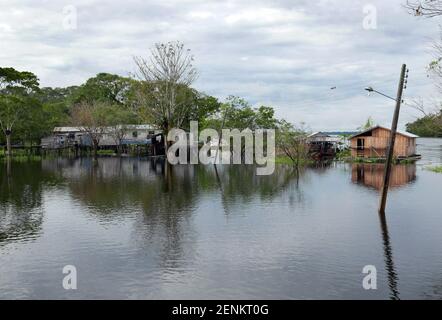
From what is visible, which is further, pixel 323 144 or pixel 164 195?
pixel 323 144

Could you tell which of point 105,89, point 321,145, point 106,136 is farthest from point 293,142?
point 105,89

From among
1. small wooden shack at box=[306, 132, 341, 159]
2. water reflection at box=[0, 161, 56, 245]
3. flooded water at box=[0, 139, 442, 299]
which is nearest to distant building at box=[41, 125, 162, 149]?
small wooden shack at box=[306, 132, 341, 159]

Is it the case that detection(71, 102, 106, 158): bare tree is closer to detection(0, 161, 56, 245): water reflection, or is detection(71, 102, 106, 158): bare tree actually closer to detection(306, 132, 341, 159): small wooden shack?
detection(306, 132, 341, 159): small wooden shack

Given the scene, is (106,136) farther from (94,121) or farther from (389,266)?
(389,266)

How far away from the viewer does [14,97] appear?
233ft

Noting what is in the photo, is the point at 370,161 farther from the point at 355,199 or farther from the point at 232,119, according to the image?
the point at 355,199

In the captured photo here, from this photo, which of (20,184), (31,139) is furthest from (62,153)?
(20,184)

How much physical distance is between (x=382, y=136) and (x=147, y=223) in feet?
159

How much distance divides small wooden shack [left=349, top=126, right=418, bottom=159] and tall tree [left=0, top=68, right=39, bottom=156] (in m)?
47.8

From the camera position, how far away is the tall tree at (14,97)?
71250mm

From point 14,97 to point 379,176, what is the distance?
5215cm

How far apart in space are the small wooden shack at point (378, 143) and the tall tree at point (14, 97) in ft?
157

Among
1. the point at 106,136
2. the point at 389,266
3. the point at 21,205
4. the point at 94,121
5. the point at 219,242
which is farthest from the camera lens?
the point at 106,136

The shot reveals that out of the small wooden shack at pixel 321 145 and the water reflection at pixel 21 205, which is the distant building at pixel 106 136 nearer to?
the small wooden shack at pixel 321 145
